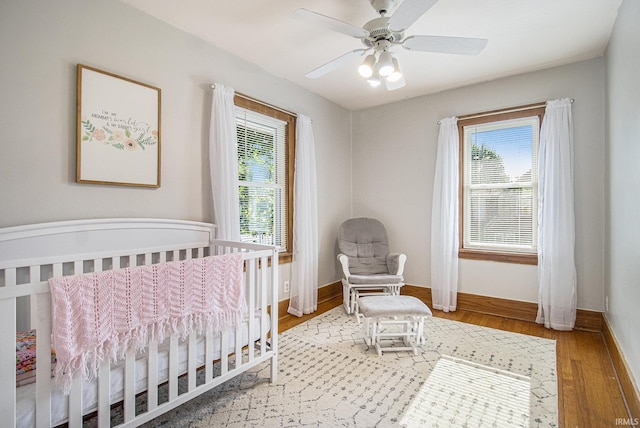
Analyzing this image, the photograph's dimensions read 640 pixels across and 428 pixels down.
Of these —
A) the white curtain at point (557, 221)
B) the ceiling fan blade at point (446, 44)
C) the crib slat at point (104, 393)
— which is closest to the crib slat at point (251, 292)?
the crib slat at point (104, 393)

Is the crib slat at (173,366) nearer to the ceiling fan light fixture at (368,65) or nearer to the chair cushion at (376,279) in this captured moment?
the ceiling fan light fixture at (368,65)

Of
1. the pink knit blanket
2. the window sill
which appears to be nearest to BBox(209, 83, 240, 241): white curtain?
the pink knit blanket

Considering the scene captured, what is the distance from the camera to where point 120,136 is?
2008mm

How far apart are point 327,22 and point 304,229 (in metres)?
1.96

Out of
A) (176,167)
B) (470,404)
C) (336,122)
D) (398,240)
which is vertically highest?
(336,122)

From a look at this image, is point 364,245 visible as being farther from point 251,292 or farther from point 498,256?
point 251,292

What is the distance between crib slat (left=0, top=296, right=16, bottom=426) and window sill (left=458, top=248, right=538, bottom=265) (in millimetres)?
3554

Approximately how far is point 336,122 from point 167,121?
226 centimetres

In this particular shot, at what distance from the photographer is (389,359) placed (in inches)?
90.0

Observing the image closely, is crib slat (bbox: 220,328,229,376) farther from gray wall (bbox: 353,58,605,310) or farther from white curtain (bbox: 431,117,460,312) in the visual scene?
gray wall (bbox: 353,58,605,310)

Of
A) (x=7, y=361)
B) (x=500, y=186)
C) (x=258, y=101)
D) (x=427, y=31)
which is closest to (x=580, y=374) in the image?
(x=500, y=186)

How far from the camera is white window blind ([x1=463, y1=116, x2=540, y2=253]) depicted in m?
3.17

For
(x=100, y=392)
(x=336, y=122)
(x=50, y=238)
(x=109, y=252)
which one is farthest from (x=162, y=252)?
(x=336, y=122)

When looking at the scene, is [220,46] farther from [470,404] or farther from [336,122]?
[470,404]
